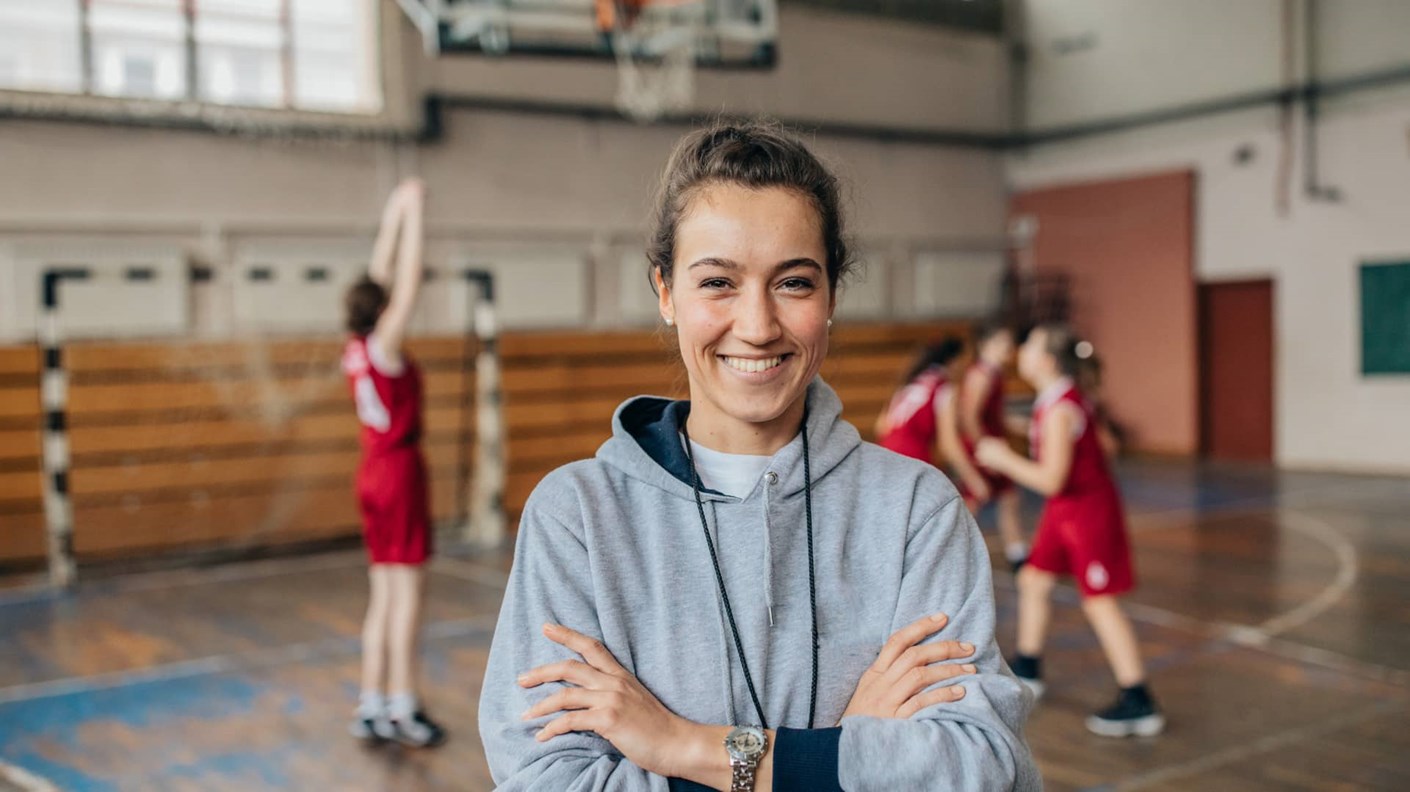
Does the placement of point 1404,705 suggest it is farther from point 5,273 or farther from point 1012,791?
point 5,273

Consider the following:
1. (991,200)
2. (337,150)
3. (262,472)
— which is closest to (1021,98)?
(991,200)

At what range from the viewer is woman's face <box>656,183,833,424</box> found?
4.75 ft

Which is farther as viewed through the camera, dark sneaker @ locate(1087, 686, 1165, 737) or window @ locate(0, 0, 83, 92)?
window @ locate(0, 0, 83, 92)

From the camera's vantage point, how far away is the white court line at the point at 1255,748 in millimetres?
3955

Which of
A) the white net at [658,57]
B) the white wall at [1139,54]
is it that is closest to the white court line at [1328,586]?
the white net at [658,57]

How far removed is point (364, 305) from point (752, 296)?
3.25 m

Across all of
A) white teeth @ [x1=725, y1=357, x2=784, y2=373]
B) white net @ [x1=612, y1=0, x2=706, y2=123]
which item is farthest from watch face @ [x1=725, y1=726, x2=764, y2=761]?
white net @ [x1=612, y1=0, x2=706, y2=123]

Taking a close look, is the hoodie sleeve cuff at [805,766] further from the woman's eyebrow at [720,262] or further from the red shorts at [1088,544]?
the red shorts at [1088,544]

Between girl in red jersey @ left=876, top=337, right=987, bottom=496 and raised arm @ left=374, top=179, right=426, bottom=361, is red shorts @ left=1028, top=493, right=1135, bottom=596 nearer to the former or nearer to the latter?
girl in red jersey @ left=876, top=337, right=987, bottom=496

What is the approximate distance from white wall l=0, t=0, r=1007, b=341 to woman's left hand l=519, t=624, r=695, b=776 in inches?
266

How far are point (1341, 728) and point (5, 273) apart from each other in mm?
8529

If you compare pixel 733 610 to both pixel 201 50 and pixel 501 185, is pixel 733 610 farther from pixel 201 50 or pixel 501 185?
pixel 501 185

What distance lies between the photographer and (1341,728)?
4383 mm

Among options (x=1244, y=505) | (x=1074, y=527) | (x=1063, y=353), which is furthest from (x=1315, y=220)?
(x=1074, y=527)
